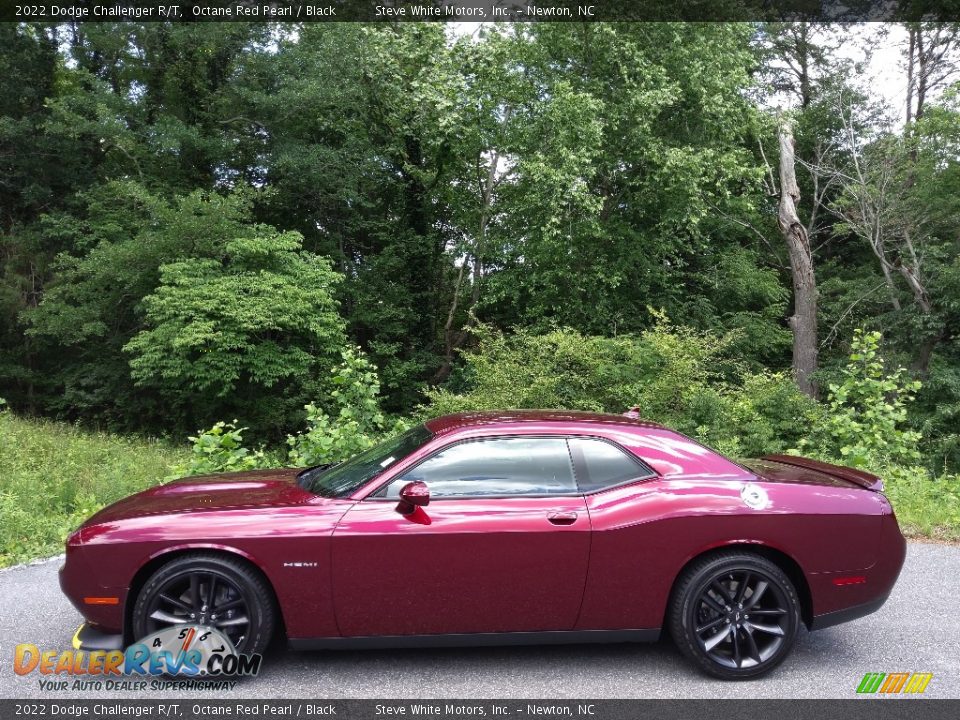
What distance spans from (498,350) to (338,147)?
11.6 m

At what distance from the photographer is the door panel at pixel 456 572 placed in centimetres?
364

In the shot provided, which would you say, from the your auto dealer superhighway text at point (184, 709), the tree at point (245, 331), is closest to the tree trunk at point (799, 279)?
the tree at point (245, 331)

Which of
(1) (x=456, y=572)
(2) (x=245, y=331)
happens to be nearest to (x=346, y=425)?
(1) (x=456, y=572)

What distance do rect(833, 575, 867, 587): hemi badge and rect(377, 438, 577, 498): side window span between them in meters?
1.51

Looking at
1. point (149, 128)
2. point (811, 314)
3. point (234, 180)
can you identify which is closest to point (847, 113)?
point (811, 314)

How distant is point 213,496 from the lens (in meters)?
4.14

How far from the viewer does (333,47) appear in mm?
19141

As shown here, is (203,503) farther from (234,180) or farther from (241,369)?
(234,180)

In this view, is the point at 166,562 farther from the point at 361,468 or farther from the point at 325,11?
the point at 325,11

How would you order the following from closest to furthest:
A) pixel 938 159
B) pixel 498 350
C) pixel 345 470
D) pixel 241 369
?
1. pixel 345 470
2. pixel 498 350
3. pixel 241 369
4. pixel 938 159

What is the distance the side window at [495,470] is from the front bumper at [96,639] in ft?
5.01

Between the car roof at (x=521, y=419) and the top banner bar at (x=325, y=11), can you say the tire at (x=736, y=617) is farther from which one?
the top banner bar at (x=325, y=11)

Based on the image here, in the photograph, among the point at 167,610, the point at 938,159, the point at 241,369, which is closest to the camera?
the point at 167,610

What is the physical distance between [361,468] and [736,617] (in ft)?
7.38
